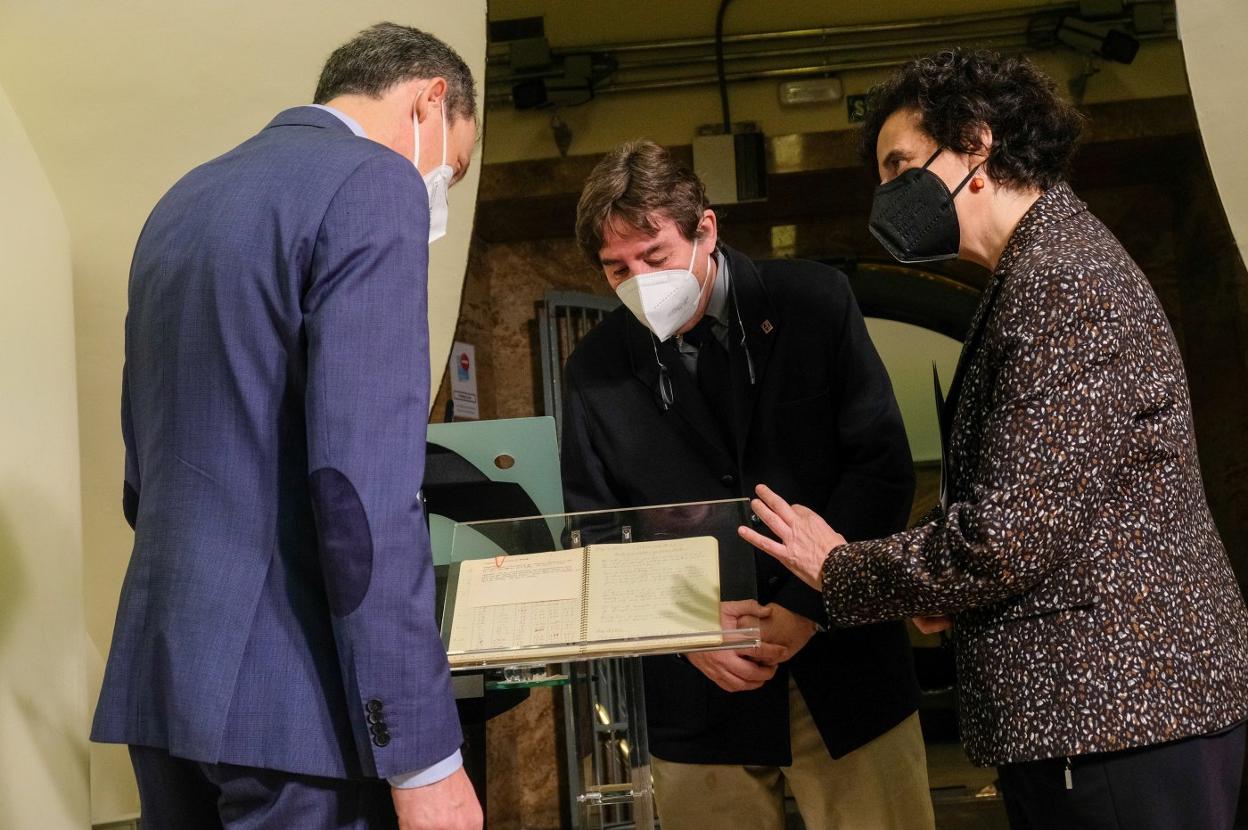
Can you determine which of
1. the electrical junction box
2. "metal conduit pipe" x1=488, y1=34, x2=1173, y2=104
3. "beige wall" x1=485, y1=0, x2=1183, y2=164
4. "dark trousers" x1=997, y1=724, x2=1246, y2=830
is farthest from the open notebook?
"metal conduit pipe" x1=488, y1=34, x2=1173, y2=104

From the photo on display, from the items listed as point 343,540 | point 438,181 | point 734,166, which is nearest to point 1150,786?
point 343,540

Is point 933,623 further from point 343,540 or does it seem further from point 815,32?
point 815,32

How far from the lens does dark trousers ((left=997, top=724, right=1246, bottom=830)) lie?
132cm

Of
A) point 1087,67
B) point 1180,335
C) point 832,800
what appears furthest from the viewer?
point 1180,335

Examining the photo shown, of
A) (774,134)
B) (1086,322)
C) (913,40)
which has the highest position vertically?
(913,40)

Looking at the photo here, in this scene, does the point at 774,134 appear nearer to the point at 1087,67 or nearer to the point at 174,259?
the point at 1087,67

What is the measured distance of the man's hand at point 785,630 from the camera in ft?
6.37

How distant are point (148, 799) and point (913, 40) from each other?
4.29 meters

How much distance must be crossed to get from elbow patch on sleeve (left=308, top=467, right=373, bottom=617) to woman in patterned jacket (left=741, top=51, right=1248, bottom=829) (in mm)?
624

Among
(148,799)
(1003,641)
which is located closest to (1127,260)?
(1003,641)

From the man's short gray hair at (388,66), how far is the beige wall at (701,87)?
3.08 m

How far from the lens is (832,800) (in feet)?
6.63

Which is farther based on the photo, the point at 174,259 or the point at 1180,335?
the point at 1180,335

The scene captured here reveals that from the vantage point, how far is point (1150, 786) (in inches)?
A: 51.9
